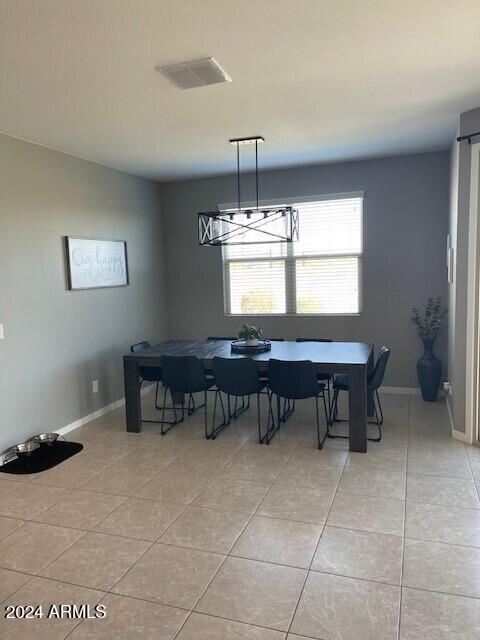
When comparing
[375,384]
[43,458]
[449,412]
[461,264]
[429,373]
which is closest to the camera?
[461,264]

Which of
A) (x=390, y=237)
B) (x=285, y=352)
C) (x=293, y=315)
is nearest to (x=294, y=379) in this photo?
(x=285, y=352)

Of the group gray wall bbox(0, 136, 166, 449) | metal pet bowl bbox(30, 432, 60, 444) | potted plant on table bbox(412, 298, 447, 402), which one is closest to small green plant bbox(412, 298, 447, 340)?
potted plant on table bbox(412, 298, 447, 402)

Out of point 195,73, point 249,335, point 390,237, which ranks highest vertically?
point 195,73

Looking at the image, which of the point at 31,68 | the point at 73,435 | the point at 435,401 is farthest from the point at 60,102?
the point at 435,401

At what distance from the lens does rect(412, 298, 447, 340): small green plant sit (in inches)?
205

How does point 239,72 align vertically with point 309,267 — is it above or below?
above

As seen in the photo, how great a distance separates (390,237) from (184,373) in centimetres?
284

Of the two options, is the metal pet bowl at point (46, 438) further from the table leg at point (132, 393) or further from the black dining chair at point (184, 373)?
the black dining chair at point (184, 373)

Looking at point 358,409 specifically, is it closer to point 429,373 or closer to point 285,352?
point 285,352

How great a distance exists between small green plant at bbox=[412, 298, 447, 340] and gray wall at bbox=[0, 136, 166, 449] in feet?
10.6

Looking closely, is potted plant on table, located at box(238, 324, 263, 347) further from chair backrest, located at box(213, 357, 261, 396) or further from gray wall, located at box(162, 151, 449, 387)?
gray wall, located at box(162, 151, 449, 387)

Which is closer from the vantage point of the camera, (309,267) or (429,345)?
(429,345)

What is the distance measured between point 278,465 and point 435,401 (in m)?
2.35

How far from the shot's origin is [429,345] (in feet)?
16.9
